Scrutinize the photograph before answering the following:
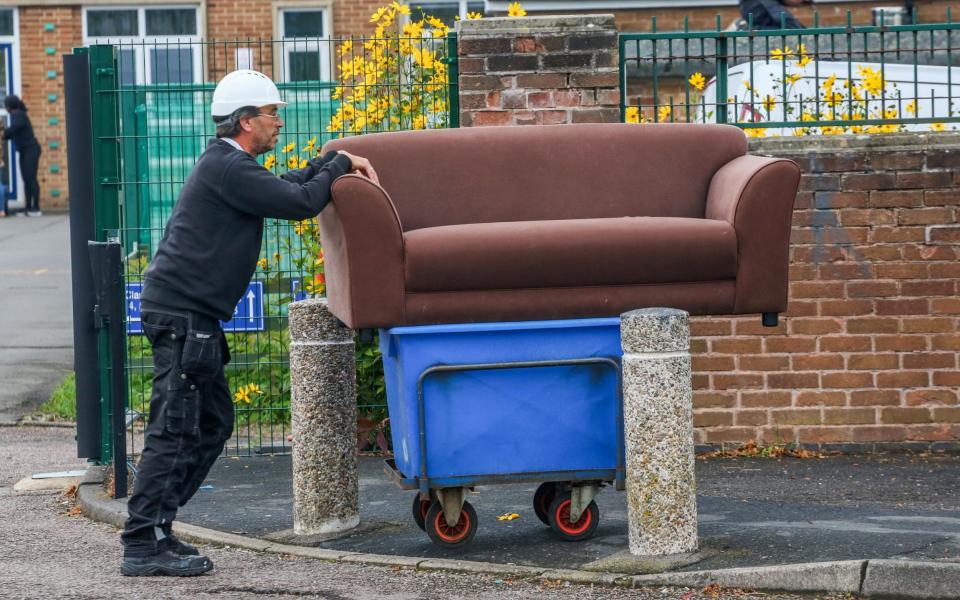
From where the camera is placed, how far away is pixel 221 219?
222 inches

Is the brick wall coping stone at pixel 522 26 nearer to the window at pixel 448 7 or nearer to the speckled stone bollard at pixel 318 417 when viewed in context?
the speckled stone bollard at pixel 318 417

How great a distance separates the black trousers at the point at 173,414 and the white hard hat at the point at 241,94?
2.57 ft

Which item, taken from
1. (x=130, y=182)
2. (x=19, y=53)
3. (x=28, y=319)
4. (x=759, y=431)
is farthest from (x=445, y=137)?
(x=19, y=53)

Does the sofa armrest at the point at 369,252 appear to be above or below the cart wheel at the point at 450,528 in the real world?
above

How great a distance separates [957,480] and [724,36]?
2467mm

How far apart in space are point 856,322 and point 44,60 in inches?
745

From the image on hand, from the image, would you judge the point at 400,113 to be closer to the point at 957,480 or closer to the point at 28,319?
the point at 957,480

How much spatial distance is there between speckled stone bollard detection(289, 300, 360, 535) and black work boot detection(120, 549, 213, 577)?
0.58 meters

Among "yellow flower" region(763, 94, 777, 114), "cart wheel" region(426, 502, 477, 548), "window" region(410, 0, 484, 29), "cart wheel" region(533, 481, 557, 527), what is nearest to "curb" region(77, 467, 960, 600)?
"cart wheel" region(426, 502, 477, 548)

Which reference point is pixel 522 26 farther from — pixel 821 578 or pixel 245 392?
pixel 821 578

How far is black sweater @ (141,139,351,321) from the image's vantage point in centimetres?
554

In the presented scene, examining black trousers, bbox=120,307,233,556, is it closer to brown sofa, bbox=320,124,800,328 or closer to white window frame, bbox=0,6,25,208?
brown sofa, bbox=320,124,800,328

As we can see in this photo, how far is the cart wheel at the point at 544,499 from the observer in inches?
239

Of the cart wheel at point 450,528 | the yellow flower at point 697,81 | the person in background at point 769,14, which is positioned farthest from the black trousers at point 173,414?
the person in background at point 769,14
